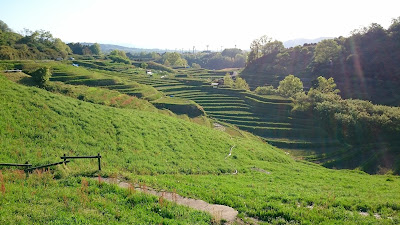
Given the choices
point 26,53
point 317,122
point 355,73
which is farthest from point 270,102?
point 26,53

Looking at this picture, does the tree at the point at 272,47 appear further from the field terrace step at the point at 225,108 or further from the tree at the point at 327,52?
the field terrace step at the point at 225,108

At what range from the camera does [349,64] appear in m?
92.2

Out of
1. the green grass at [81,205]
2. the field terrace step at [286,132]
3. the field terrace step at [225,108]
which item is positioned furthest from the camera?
the field terrace step at [225,108]

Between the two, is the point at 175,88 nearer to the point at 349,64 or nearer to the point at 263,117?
the point at 263,117

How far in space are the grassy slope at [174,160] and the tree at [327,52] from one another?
273 ft

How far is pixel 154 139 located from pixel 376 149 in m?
38.4

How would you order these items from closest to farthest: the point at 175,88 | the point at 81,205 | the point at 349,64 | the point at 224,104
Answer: the point at 81,205 < the point at 224,104 < the point at 175,88 < the point at 349,64

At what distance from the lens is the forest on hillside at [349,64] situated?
7800 centimetres

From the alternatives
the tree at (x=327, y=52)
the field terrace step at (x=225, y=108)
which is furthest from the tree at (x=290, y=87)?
the tree at (x=327, y=52)

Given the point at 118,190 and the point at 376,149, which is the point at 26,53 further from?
the point at 376,149

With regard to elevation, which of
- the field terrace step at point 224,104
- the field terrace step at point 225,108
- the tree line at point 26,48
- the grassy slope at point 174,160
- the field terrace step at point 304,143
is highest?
the tree line at point 26,48

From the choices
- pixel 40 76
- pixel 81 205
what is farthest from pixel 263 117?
pixel 81 205

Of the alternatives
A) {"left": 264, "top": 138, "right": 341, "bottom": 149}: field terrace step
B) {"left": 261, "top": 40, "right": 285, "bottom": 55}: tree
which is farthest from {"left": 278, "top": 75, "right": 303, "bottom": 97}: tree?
{"left": 261, "top": 40, "right": 285, "bottom": 55}: tree

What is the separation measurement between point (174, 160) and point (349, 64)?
303 ft
